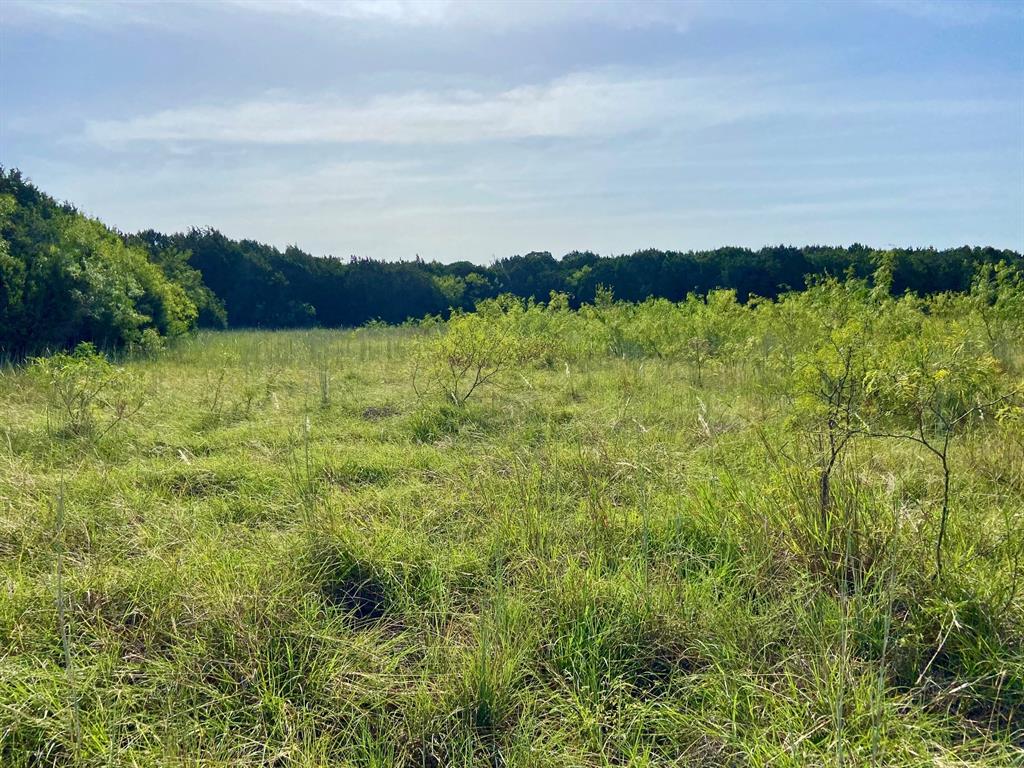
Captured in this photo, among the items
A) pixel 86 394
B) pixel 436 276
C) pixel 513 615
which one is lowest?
pixel 513 615

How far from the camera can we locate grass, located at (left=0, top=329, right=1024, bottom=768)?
2.29 meters

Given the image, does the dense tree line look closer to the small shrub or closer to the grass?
the small shrub

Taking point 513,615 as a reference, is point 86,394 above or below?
above

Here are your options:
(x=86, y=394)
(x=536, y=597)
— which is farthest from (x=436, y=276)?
(x=536, y=597)

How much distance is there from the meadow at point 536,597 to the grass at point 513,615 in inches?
0.6

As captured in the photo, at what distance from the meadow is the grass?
14 mm

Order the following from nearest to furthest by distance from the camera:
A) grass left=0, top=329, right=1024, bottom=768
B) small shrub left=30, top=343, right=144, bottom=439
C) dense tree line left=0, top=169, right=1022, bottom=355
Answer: grass left=0, top=329, right=1024, bottom=768 → small shrub left=30, top=343, right=144, bottom=439 → dense tree line left=0, top=169, right=1022, bottom=355

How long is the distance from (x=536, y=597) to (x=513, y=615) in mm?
208

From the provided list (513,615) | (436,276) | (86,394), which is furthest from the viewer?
(436,276)

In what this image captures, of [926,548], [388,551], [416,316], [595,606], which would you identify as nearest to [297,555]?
[388,551]

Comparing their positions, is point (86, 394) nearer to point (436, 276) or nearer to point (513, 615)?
point (513, 615)

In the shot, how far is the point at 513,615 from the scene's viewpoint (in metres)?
2.80

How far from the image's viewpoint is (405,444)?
5.75 metres

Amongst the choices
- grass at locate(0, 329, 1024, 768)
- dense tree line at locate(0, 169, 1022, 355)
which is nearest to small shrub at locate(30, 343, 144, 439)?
grass at locate(0, 329, 1024, 768)
